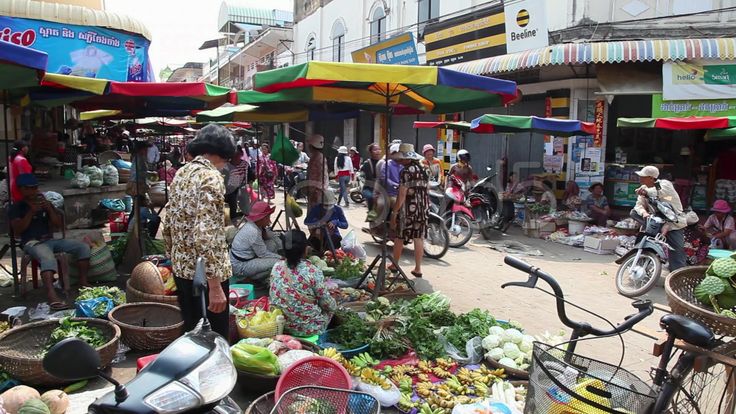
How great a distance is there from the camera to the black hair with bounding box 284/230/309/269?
4.42 metres

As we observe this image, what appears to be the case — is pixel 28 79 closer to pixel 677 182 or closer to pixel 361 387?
pixel 361 387

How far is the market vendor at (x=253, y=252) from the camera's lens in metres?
5.89

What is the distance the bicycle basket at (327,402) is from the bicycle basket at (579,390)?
0.85 m

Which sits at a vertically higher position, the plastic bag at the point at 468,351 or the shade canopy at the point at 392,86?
the shade canopy at the point at 392,86

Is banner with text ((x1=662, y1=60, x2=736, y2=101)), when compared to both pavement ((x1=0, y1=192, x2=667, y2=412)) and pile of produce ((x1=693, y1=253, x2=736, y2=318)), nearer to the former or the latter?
pavement ((x1=0, y1=192, x2=667, y2=412))

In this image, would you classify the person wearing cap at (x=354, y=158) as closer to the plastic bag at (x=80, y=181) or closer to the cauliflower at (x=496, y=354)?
the plastic bag at (x=80, y=181)

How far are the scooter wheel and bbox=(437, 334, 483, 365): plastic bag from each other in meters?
3.24

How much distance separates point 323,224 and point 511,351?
3905 mm

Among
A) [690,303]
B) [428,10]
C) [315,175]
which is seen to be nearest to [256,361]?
[690,303]

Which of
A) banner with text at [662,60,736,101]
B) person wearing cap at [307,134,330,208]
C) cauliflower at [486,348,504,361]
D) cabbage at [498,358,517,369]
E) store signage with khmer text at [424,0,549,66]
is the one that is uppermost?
store signage with khmer text at [424,0,549,66]

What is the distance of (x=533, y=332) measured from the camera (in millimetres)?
5281

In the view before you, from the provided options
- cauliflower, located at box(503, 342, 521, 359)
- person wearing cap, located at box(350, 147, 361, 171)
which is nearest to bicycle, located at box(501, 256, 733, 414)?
cauliflower, located at box(503, 342, 521, 359)

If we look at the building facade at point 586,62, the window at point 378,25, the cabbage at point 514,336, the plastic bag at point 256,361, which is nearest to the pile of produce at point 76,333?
the plastic bag at point 256,361

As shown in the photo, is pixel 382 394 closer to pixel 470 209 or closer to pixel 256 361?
pixel 256 361
